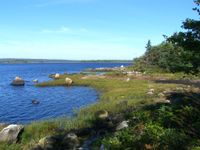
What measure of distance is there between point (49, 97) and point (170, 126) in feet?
145

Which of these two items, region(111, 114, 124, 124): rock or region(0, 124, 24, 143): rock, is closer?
region(0, 124, 24, 143): rock

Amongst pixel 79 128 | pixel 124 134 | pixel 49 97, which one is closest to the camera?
pixel 124 134

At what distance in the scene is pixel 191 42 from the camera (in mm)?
19922

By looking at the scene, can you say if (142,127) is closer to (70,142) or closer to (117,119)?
(70,142)

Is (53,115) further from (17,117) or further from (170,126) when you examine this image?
(170,126)

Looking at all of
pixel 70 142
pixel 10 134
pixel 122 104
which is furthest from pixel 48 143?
pixel 122 104

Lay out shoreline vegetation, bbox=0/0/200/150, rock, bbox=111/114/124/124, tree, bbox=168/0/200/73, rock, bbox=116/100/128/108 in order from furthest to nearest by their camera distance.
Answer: rock, bbox=116/100/128/108 → rock, bbox=111/114/124/124 → tree, bbox=168/0/200/73 → shoreline vegetation, bbox=0/0/200/150

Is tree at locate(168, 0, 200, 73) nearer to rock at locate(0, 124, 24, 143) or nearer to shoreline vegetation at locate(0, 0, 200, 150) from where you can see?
shoreline vegetation at locate(0, 0, 200, 150)

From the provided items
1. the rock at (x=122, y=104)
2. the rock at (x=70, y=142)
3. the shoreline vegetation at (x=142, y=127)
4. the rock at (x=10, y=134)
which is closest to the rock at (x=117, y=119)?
the shoreline vegetation at (x=142, y=127)

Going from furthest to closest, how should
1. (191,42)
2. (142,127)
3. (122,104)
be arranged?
(122,104)
(191,42)
(142,127)

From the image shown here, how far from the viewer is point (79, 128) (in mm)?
25188

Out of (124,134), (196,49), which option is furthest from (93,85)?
(124,134)

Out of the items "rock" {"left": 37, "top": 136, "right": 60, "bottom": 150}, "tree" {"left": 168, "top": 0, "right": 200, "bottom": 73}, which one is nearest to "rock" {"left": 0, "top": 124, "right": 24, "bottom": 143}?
"rock" {"left": 37, "top": 136, "right": 60, "bottom": 150}

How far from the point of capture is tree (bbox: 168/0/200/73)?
19562 millimetres
